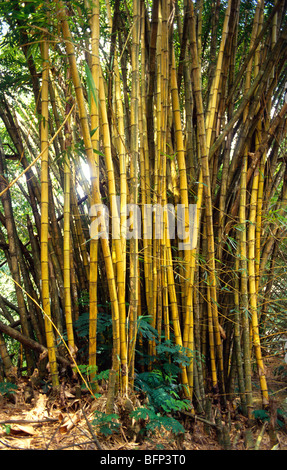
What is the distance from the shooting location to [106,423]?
4.29 ft

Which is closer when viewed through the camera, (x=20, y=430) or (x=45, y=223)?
(x=20, y=430)

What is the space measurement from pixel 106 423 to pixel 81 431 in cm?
11

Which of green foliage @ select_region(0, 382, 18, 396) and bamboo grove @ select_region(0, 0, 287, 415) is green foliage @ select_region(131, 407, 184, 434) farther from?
green foliage @ select_region(0, 382, 18, 396)

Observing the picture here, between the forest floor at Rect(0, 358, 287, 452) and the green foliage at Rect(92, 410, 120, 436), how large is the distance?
0.03m

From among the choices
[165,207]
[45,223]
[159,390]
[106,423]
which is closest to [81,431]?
[106,423]

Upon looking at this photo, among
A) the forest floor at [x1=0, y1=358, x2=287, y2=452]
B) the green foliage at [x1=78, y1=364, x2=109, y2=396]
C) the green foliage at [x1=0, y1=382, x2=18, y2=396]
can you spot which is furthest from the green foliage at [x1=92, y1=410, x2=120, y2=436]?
the green foliage at [x1=0, y1=382, x2=18, y2=396]

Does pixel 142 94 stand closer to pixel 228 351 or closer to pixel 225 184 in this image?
pixel 225 184

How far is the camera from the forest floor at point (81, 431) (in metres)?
1.28

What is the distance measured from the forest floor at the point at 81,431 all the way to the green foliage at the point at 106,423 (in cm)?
3

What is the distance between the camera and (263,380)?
1.80m

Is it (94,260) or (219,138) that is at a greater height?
(219,138)

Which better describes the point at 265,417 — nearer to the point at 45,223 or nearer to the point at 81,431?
the point at 81,431

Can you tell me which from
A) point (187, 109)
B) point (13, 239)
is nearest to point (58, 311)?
point (13, 239)

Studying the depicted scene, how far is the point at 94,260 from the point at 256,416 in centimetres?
112
